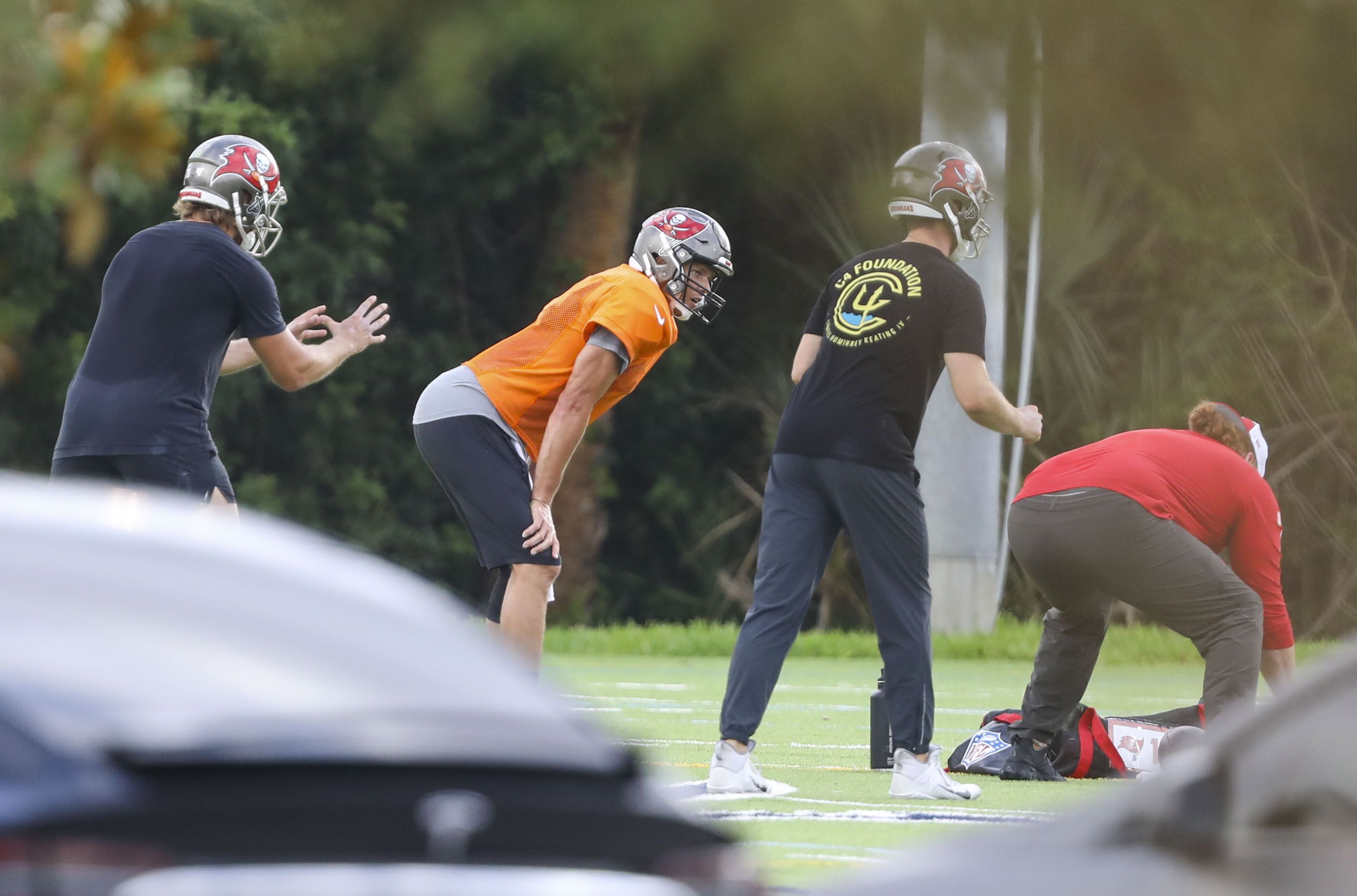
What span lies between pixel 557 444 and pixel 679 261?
71cm

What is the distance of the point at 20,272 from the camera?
61.2 ft

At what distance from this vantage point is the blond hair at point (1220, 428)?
5961 millimetres

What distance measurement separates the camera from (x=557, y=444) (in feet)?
22.5

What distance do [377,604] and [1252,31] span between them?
1098 mm

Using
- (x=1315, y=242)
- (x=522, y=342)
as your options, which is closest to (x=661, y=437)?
(x=522, y=342)

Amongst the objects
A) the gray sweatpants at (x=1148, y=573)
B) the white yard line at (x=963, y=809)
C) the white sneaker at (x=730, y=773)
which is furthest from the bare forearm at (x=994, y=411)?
the white sneaker at (x=730, y=773)

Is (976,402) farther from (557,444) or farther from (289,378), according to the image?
(289,378)

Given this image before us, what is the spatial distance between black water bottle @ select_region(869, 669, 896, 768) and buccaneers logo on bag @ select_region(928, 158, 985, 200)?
4.88 m

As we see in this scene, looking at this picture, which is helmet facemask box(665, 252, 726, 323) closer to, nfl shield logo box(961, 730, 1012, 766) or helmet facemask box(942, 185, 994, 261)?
nfl shield logo box(961, 730, 1012, 766)

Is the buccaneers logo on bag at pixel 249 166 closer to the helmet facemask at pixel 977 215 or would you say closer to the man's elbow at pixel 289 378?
the man's elbow at pixel 289 378

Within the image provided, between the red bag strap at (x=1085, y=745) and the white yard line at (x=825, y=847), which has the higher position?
the red bag strap at (x=1085, y=745)

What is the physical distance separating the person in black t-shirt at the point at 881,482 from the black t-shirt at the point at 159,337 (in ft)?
5.43

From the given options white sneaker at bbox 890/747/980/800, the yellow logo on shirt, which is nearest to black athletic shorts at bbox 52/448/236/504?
the yellow logo on shirt

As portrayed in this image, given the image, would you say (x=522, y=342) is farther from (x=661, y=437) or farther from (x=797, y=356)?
(x=661, y=437)
